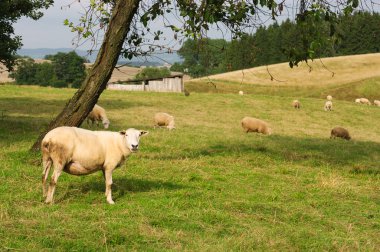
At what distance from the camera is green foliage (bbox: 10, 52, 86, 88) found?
5591 inches

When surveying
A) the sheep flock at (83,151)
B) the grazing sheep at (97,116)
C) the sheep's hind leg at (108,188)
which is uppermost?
the sheep flock at (83,151)

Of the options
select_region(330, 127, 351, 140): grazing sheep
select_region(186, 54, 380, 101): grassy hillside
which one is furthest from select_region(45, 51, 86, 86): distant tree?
select_region(330, 127, 351, 140): grazing sheep

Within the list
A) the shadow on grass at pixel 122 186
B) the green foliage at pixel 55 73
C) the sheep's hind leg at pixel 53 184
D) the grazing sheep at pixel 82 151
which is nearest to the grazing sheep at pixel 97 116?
the shadow on grass at pixel 122 186

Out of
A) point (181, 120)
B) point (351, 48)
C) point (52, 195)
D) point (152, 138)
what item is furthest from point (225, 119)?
point (351, 48)

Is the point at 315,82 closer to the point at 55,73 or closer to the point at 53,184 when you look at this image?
the point at 53,184

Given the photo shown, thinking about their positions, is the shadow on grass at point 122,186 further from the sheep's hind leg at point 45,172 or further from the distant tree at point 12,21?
the distant tree at point 12,21

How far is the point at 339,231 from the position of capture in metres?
8.60

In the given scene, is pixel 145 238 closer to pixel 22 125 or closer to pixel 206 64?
pixel 206 64

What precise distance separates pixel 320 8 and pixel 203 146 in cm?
777

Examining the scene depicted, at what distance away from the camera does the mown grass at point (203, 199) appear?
746cm

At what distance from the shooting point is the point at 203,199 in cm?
1030

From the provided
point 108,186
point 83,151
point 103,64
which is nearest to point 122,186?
point 108,186

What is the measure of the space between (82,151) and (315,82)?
8460cm

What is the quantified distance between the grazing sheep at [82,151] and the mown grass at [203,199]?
564 mm
